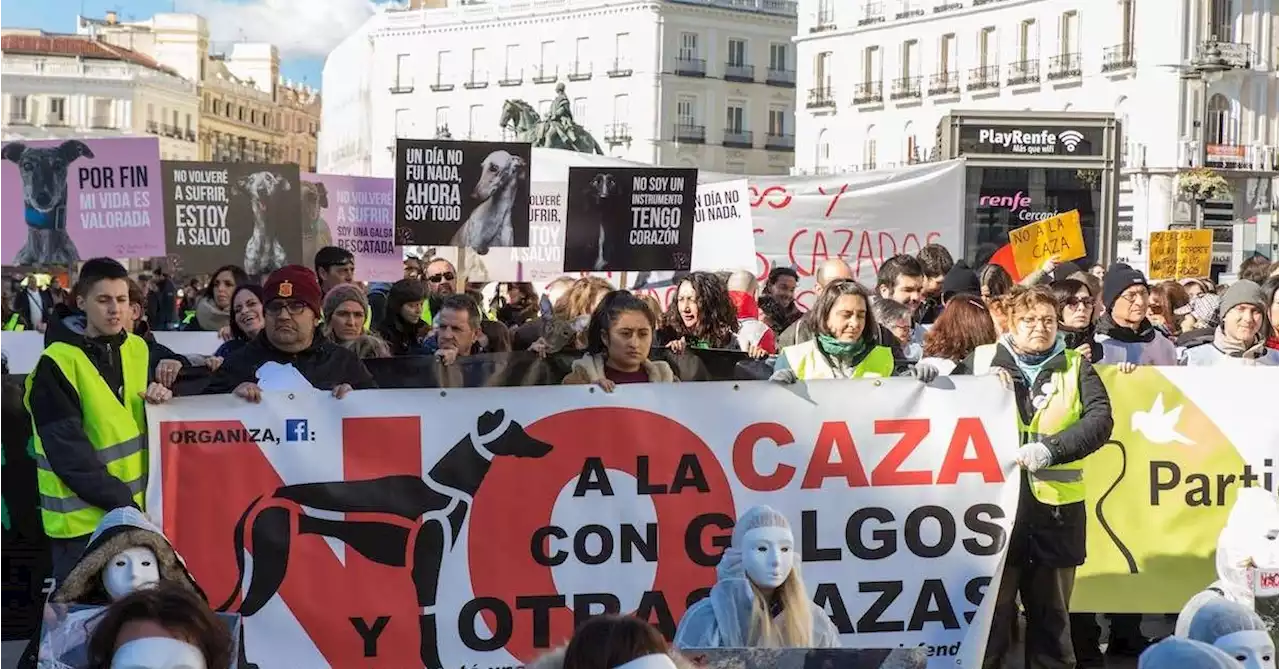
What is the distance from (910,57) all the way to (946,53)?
1548 mm

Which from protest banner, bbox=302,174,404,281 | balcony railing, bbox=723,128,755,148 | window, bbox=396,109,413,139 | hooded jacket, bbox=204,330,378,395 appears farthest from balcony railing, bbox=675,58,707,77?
hooded jacket, bbox=204,330,378,395

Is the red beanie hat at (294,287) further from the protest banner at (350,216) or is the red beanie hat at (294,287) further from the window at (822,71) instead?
the window at (822,71)

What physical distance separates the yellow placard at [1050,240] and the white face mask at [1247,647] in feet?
32.4

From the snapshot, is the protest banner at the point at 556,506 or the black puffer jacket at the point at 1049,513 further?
the black puffer jacket at the point at 1049,513

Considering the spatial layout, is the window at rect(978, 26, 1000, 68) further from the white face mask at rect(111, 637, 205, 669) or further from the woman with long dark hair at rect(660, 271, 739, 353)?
the white face mask at rect(111, 637, 205, 669)

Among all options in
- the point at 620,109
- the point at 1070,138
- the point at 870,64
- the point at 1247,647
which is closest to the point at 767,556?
the point at 1247,647

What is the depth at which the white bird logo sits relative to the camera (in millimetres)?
8016

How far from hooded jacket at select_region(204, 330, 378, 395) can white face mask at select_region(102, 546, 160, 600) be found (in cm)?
155

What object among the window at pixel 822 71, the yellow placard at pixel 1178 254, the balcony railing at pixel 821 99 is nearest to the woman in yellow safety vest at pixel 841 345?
the yellow placard at pixel 1178 254

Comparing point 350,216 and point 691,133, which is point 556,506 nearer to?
point 350,216

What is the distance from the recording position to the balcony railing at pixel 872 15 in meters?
65.7

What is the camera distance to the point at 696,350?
8.02 metres

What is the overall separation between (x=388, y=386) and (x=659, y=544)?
1564 mm

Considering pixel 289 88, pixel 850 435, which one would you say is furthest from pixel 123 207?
pixel 289 88
